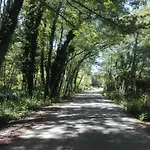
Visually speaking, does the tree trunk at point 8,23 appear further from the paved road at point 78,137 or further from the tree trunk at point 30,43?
the tree trunk at point 30,43

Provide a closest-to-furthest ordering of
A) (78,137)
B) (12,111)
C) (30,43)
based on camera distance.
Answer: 1. (78,137)
2. (12,111)
3. (30,43)

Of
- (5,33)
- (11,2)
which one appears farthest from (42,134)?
(11,2)

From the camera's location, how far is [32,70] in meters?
31.0

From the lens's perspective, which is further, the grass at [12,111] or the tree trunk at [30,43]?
the tree trunk at [30,43]

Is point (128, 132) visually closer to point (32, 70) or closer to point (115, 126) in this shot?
point (115, 126)

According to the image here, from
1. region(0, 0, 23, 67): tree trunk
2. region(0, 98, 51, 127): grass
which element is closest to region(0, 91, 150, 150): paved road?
region(0, 98, 51, 127): grass

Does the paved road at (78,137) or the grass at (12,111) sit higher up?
the grass at (12,111)

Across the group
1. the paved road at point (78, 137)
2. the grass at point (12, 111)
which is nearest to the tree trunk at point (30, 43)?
the grass at point (12, 111)

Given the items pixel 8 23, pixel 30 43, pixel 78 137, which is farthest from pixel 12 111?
pixel 30 43

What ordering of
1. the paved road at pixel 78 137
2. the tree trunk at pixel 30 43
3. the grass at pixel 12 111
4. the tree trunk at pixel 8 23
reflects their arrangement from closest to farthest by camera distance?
the paved road at pixel 78 137
the tree trunk at pixel 8 23
the grass at pixel 12 111
the tree trunk at pixel 30 43

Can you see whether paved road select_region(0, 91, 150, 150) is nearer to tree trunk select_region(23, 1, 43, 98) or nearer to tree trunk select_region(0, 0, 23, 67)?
tree trunk select_region(0, 0, 23, 67)

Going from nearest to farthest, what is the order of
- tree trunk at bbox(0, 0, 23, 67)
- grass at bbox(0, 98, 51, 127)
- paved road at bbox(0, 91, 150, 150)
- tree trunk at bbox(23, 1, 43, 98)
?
1. paved road at bbox(0, 91, 150, 150)
2. tree trunk at bbox(0, 0, 23, 67)
3. grass at bbox(0, 98, 51, 127)
4. tree trunk at bbox(23, 1, 43, 98)

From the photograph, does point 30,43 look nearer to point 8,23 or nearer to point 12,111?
point 12,111

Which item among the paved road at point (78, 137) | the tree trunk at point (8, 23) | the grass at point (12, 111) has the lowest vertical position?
the paved road at point (78, 137)
